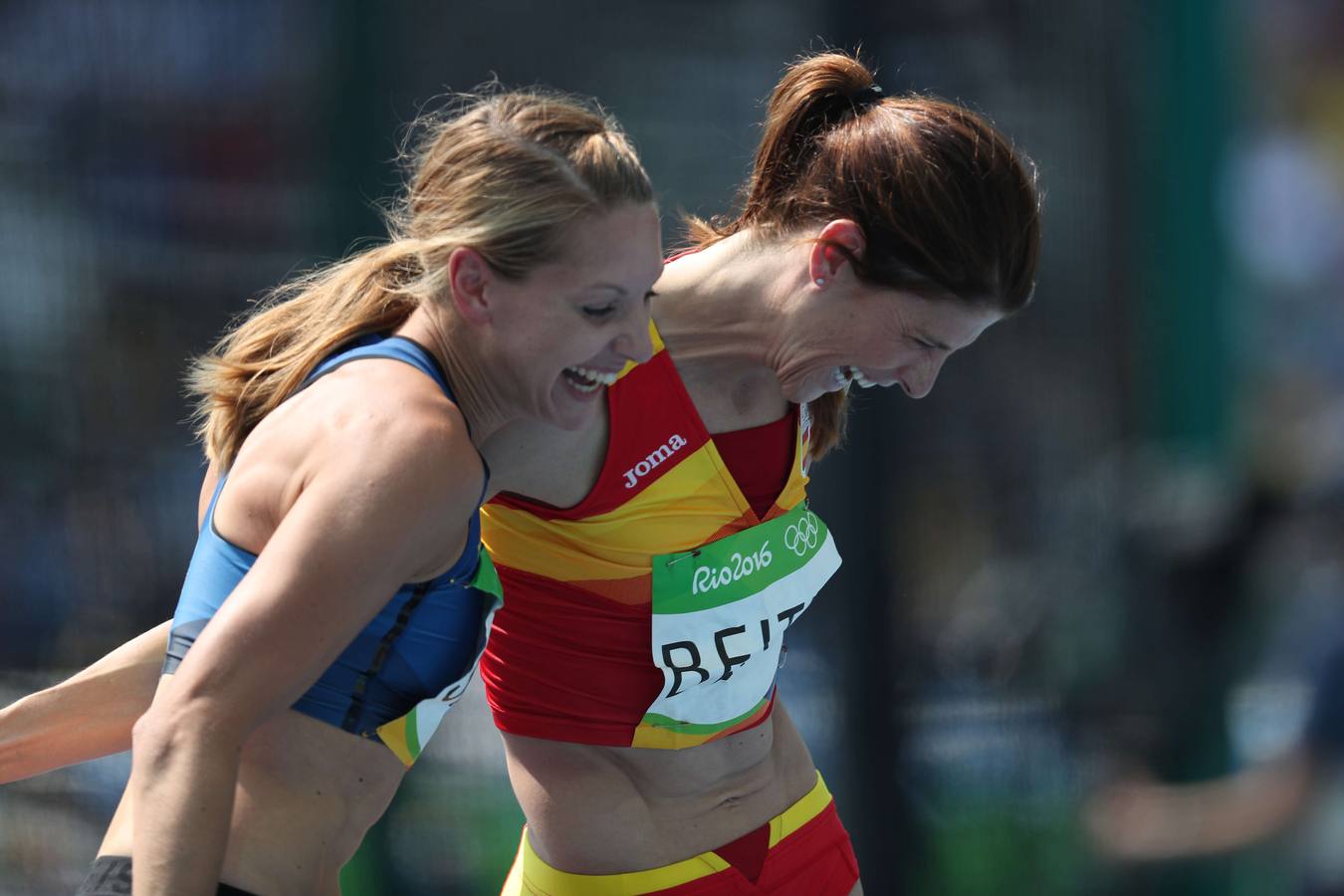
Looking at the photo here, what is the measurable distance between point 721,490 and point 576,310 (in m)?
0.55

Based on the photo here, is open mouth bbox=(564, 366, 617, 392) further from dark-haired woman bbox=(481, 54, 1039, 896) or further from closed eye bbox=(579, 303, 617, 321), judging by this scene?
dark-haired woman bbox=(481, 54, 1039, 896)

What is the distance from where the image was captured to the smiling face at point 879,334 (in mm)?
2279

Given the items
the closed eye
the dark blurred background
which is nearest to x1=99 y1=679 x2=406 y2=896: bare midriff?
the closed eye

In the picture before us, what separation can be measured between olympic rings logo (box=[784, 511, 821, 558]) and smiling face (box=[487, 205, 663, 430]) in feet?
1.98

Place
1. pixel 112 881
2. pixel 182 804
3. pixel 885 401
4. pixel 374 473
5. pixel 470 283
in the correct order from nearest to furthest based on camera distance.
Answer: pixel 182 804 < pixel 374 473 < pixel 112 881 < pixel 470 283 < pixel 885 401

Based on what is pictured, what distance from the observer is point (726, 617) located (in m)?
2.30

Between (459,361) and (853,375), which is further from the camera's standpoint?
(853,375)

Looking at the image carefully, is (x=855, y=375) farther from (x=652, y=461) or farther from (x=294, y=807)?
(x=294, y=807)

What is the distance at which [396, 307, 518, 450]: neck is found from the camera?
6.15 feet

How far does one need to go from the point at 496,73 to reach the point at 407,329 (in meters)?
2.09

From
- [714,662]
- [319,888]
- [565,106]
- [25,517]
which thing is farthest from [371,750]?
[25,517]

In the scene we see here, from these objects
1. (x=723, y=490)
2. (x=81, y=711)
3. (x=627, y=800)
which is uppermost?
(x=723, y=490)

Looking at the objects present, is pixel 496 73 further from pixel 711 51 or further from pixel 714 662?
pixel 714 662

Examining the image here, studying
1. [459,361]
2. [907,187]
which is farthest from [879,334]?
[459,361]
